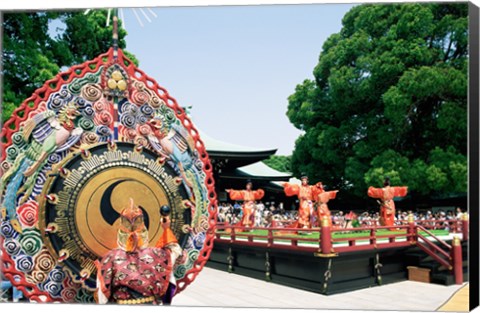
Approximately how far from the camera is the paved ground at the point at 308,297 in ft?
24.1

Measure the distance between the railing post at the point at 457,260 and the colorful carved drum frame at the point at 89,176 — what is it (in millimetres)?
5831

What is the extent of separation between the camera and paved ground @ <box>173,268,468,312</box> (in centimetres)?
733

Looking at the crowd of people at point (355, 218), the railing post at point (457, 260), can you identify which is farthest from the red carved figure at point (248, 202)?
the railing post at point (457, 260)

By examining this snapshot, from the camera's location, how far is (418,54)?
14055 mm

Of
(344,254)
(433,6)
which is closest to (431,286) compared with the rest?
(344,254)

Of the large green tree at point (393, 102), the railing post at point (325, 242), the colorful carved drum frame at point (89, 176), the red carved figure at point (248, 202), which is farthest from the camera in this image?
the large green tree at point (393, 102)

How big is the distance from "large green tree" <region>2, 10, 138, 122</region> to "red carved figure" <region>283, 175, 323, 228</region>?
5.79 metres

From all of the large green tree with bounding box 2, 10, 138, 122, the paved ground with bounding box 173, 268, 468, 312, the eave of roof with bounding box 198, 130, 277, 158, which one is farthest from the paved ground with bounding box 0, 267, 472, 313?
the eave of roof with bounding box 198, 130, 277, 158

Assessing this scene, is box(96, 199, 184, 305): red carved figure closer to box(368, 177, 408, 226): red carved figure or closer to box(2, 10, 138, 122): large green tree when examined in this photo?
box(2, 10, 138, 122): large green tree

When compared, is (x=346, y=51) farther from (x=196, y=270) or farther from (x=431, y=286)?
(x=196, y=270)

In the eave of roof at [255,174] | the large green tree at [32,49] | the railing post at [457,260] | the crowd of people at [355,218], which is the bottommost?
the railing post at [457,260]

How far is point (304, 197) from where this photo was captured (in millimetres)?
10883

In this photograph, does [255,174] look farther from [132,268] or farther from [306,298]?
[132,268]

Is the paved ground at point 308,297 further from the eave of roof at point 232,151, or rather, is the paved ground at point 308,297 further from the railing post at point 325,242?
the eave of roof at point 232,151
